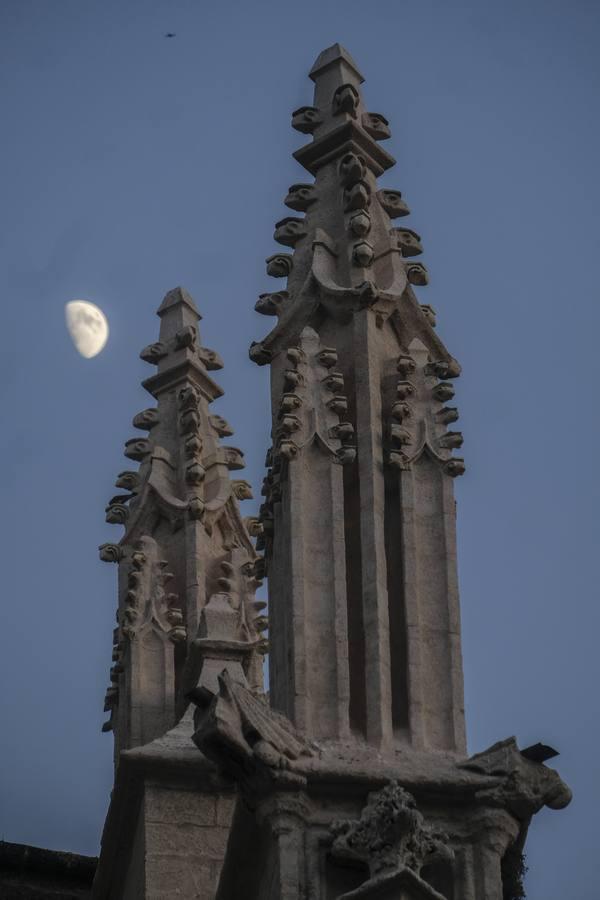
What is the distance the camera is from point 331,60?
2672 cm

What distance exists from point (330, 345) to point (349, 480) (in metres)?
1.31

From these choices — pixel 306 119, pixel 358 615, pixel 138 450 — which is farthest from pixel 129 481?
pixel 358 615

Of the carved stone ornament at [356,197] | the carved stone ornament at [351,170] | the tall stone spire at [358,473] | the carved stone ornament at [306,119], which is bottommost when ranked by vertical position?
the tall stone spire at [358,473]

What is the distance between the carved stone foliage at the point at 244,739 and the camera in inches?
835

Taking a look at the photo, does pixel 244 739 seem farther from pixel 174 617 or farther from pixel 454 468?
pixel 174 617

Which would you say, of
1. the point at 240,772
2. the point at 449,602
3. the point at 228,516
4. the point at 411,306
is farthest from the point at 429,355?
the point at 228,516

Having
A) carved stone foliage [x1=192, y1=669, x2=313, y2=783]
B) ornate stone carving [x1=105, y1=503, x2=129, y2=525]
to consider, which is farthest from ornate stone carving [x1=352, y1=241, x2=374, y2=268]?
ornate stone carving [x1=105, y1=503, x2=129, y2=525]

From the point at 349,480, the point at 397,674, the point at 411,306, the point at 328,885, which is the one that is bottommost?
the point at 328,885

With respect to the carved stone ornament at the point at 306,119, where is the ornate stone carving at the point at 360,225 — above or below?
below

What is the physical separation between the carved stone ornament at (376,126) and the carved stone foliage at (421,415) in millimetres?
2492

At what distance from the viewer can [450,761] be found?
21.8 m

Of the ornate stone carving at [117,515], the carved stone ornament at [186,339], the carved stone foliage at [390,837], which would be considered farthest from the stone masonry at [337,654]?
the carved stone ornament at [186,339]

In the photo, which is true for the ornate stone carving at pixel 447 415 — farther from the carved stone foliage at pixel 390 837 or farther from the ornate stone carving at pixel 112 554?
the ornate stone carving at pixel 112 554

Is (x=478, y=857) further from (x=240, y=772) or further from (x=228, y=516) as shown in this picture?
(x=228, y=516)
